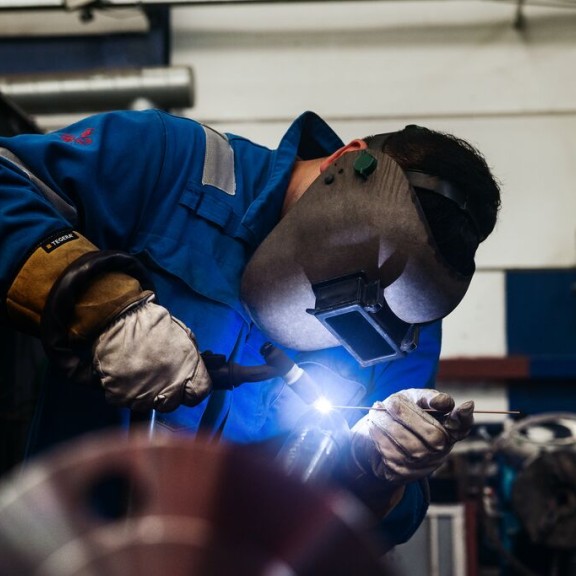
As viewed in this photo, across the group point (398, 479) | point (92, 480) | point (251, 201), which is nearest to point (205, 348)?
point (251, 201)

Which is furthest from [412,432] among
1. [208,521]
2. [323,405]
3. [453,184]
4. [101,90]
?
[101,90]

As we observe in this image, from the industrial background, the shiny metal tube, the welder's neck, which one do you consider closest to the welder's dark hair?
the welder's neck

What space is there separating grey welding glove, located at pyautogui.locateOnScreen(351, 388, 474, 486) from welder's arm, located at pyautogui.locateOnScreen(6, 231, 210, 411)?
42 cm

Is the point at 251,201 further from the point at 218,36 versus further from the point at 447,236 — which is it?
the point at 218,36

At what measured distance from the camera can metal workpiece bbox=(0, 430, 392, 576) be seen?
1.86 ft

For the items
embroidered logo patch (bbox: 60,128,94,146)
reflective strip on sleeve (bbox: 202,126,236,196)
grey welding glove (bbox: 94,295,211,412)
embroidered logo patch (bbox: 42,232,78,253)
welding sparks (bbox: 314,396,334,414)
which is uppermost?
embroidered logo patch (bbox: 60,128,94,146)

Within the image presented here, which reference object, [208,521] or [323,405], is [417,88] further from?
[208,521]

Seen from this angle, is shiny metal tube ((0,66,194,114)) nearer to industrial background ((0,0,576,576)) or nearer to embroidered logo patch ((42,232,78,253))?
industrial background ((0,0,576,576))

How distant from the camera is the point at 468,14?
142 inches

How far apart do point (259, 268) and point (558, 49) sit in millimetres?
2734

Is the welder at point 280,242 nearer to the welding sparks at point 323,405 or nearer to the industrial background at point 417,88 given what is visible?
the welding sparks at point 323,405

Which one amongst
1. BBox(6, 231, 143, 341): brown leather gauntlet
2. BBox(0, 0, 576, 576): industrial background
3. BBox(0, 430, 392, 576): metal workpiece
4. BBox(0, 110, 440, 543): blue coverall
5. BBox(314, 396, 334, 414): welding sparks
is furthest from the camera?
BBox(0, 0, 576, 576): industrial background

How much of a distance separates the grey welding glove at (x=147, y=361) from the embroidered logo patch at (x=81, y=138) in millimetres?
354

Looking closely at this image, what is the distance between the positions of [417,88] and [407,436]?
2.51 metres
